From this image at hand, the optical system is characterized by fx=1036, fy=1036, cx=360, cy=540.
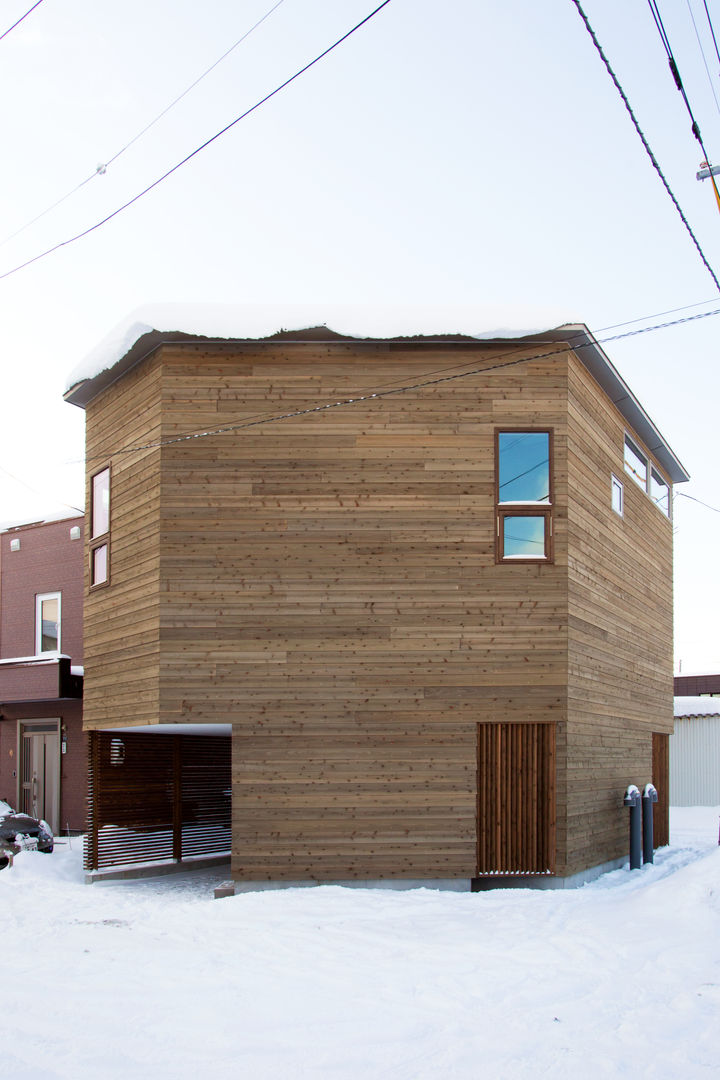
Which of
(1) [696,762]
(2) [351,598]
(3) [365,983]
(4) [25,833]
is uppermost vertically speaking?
(2) [351,598]

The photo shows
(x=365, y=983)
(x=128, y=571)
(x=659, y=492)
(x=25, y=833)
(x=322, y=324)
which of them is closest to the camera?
(x=365, y=983)

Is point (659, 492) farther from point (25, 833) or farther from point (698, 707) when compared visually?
point (698, 707)

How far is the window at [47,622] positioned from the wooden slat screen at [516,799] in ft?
34.3

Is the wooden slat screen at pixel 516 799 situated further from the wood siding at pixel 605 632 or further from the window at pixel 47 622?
the window at pixel 47 622

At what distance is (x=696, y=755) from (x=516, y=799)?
1715 cm

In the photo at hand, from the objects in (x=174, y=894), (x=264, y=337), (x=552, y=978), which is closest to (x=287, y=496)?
(x=264, y=337)

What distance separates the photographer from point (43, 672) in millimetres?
17547

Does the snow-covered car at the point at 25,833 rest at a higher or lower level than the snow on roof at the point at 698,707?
lower

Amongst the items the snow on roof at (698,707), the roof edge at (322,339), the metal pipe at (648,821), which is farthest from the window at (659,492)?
the snow on roof at (698,707)

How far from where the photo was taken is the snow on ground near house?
6.05m

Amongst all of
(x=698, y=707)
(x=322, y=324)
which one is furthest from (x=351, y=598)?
(x=698, y=707)

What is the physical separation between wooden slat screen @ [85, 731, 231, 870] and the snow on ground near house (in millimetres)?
1797

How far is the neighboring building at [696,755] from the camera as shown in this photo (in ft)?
89.3

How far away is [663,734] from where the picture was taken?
1816 centimetres
